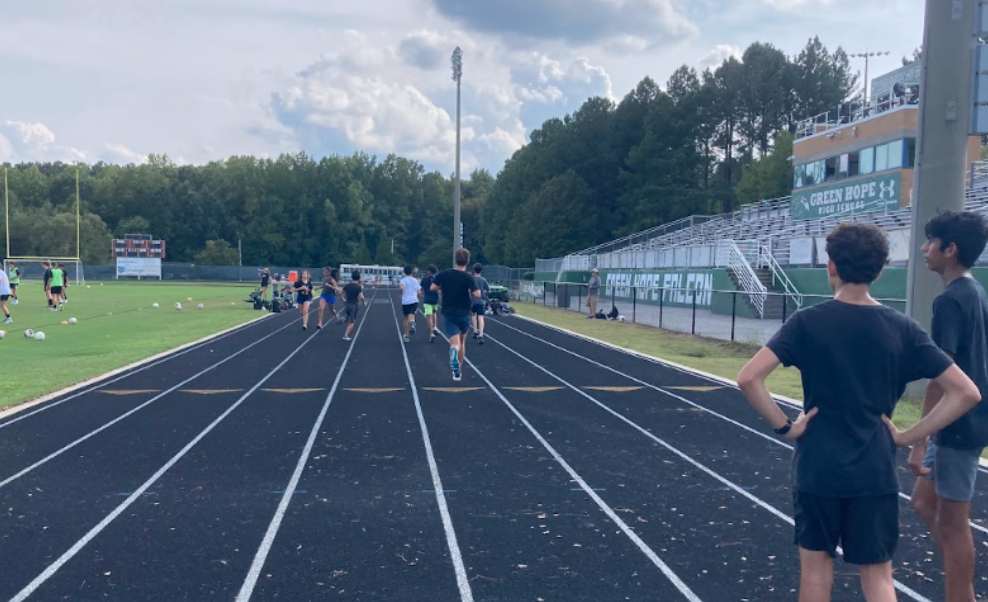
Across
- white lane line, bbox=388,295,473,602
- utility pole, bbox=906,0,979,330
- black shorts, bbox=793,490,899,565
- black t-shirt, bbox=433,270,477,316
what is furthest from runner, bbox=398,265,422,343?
black shorts, bbox=793,490,899,565

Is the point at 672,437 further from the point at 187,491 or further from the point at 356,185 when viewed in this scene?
the point at 356,185

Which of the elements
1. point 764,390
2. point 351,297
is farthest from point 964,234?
point 351,297

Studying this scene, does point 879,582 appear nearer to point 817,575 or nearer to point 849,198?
point 817,575

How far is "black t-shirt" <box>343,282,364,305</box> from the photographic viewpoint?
20719mm

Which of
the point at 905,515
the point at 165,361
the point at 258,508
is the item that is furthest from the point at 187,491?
the point at 165,361

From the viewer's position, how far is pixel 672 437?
912 centimetres

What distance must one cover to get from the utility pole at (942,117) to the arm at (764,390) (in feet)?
27.8

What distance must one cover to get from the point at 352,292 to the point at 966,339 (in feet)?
58.4

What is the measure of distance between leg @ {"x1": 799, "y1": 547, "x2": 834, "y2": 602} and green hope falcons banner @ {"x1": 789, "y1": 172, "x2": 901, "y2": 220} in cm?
3266

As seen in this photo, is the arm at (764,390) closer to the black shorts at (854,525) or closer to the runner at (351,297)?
the black shorts at (854,525)

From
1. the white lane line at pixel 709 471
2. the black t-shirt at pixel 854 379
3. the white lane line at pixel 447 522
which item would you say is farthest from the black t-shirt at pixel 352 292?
the black t-shirt at pixel 854 379

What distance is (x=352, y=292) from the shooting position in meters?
20.7

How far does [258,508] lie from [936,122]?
9621mm

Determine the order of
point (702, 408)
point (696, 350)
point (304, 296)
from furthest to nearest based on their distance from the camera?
point (304, 296) < point (696, 350) < point (702, 408)
